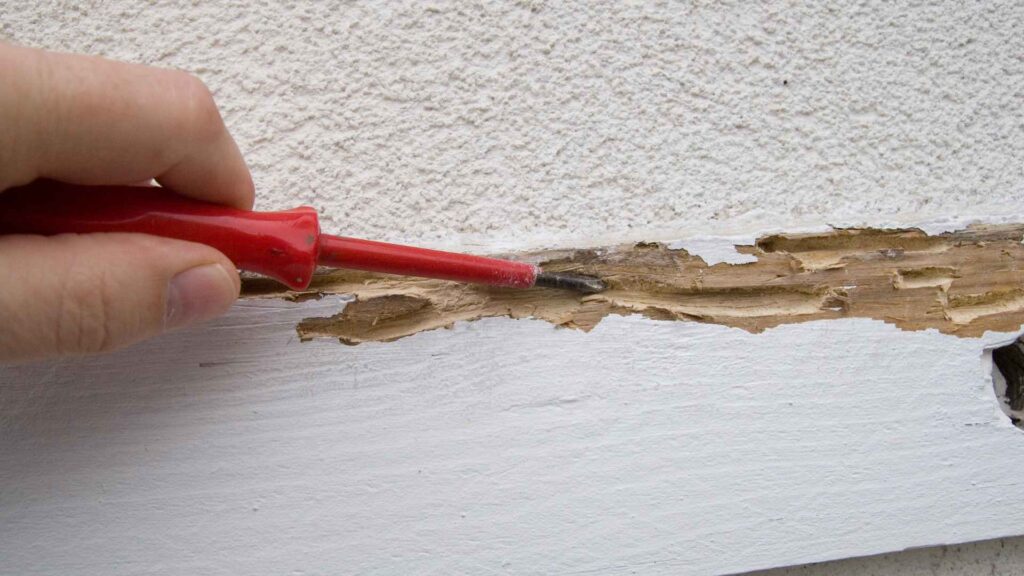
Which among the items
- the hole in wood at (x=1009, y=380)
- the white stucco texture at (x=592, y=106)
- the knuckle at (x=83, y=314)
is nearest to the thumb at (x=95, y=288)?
the knuckle at (x=83, y=314)

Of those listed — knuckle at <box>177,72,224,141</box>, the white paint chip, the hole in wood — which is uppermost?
the hole in wood

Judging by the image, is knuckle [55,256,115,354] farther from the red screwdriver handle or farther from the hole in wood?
the hole in wood

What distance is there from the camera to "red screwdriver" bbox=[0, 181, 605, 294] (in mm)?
433

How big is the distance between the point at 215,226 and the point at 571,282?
11.4 inches

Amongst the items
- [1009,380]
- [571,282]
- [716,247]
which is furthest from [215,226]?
[1009,380]

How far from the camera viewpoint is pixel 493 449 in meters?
0.56

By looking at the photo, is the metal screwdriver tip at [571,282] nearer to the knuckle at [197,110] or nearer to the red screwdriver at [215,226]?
the red screwdriver at [215,226]

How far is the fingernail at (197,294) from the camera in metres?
0.44

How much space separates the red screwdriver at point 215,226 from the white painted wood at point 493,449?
0.09 meters

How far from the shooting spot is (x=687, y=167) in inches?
23.6

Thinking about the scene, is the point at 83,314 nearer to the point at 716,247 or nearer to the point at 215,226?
the point at 215,226

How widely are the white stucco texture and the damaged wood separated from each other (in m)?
0.03

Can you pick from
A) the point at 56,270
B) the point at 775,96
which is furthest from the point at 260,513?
the point at 775,96

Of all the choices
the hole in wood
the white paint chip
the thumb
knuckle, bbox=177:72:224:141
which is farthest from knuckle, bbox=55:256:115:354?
the hole in wood
